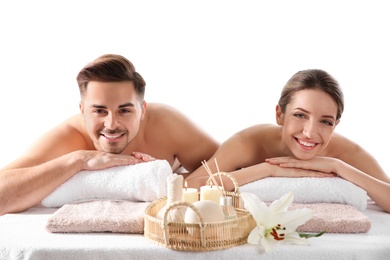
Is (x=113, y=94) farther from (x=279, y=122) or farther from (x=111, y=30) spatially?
(x=111, y=30)

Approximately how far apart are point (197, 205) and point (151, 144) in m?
0.84

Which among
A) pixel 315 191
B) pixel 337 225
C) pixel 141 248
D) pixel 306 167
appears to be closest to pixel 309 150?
pixel 306 167

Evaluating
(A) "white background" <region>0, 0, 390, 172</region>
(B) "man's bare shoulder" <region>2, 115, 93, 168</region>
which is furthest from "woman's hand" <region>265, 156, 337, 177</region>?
(A) "white background" <region>0, 0, 390, 172</region>

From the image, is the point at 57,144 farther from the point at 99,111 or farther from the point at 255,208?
the point at 255,208

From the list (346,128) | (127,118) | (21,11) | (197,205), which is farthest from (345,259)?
(21,11)

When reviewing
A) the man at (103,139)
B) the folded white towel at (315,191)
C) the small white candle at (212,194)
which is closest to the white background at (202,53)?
the man at (103,139)

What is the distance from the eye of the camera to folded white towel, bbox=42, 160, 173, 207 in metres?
2.00

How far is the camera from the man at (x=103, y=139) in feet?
6.76

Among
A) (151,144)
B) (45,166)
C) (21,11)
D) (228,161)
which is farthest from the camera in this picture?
(21,11)

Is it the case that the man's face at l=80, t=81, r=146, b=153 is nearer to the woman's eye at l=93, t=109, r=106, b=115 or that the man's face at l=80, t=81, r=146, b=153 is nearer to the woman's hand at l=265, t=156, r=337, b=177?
the woman's eye at l=93, t=109, r=106, b=115

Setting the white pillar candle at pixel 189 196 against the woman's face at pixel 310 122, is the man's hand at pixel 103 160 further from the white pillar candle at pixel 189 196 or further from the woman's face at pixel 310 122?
the woman's face at pixel 310 122

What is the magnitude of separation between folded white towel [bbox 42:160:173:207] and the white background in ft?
3.97

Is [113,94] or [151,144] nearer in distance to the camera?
[113,94]

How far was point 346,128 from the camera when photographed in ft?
11.2
